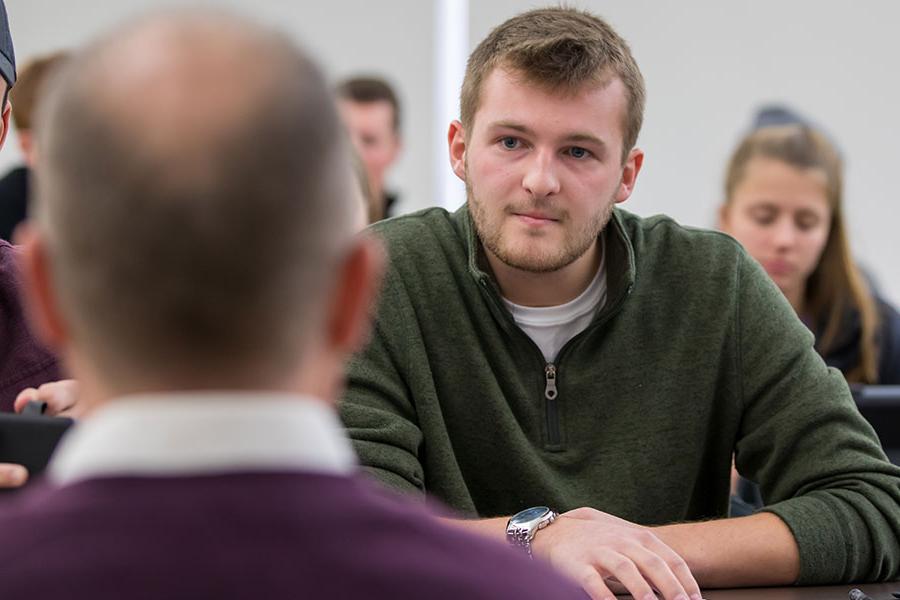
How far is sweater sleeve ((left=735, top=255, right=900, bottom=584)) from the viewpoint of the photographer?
5.40 feet

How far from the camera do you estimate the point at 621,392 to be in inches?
73.9

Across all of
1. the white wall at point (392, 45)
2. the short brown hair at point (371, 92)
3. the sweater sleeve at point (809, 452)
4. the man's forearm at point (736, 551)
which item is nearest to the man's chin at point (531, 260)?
the sweater sleeve at point (809, 452)

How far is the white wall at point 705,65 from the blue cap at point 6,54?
3.25m

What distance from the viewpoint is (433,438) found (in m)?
1.80

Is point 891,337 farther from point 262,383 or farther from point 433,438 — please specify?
point 262,383

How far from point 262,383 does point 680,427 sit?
1.33 metres

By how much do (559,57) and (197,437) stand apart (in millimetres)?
1323

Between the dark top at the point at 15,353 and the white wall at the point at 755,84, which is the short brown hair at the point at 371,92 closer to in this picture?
the white wall at the point at 755,84

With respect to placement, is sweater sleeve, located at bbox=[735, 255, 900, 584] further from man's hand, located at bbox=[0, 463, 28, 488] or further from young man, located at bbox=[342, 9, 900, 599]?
man's hand, located at bbox=[0, 463, 28, 488]

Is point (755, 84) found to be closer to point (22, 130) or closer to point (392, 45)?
point (392, 45)

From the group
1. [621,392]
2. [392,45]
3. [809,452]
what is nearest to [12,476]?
[621,392]

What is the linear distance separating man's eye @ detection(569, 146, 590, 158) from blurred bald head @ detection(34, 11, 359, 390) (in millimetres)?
1228

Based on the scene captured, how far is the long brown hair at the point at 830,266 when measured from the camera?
2.91 m

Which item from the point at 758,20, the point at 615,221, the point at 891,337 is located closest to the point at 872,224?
the point at 758,20
